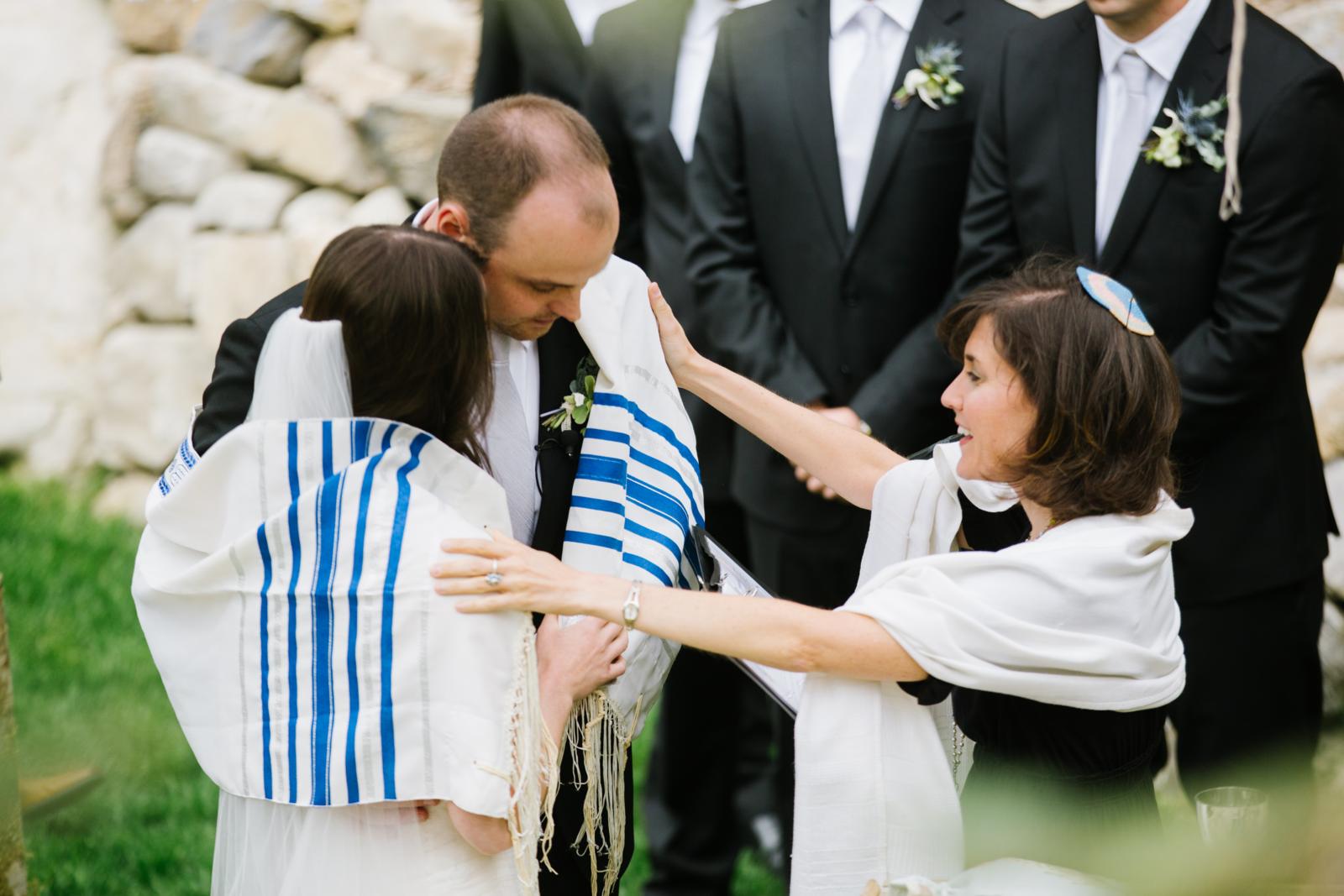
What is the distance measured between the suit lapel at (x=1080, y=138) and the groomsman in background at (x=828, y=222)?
24cm

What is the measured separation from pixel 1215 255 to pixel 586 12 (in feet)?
8.13

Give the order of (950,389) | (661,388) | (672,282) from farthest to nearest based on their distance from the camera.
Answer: (672,282), (661,388), (950,389)

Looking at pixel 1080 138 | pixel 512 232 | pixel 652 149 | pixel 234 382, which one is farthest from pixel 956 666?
pixel 652 149

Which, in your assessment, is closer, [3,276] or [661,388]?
[661,388]

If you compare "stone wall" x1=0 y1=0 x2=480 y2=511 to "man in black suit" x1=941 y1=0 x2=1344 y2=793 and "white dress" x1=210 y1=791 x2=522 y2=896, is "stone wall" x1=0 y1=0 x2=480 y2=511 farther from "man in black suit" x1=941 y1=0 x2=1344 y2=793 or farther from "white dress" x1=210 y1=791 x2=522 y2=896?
"white dress" x1=210 y1=791 x2=522 y2=896

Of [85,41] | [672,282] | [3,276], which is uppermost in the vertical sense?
[672,282]

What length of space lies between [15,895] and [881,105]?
277 cm

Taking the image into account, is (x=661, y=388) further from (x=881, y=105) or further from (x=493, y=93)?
(x=493, y=93)

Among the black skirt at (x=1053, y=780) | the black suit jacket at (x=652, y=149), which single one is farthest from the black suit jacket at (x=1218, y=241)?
the black skirt at (x=1053, y=780)

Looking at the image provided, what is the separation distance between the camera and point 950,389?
2912 millimetres

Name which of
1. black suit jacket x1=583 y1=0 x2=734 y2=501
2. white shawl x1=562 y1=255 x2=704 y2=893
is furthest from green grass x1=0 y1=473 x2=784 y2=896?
white shawl x1=562 y1=255 x2=704 y2=893

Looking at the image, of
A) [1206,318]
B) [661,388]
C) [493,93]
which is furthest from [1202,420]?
[493,93]

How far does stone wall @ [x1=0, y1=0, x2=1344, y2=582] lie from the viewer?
7277 millimetres

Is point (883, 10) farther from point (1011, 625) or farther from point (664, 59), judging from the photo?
point (1011, 625)
